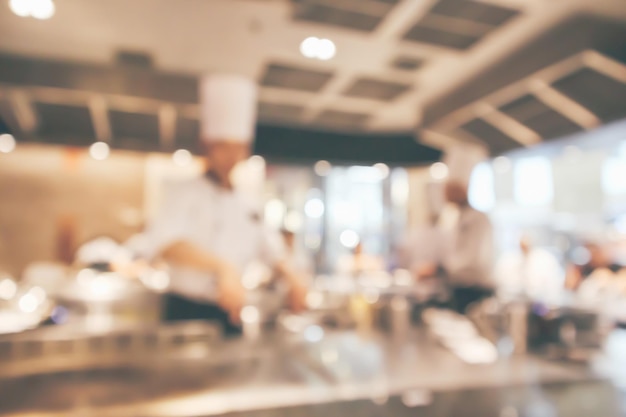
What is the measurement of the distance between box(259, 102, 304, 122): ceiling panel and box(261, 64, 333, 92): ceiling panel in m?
0.38

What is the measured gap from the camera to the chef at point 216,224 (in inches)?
57.9

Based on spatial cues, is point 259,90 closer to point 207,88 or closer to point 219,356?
point 207,88

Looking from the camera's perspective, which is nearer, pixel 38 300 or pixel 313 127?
pixel 38 300

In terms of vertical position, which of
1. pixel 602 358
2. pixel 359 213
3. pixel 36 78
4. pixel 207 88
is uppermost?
pixel 36 78

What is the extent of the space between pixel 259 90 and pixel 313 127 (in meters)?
1.03

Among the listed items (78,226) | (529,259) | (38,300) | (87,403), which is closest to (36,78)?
(38,300)

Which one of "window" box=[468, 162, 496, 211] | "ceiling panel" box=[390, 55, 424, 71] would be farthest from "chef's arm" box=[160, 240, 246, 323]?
"ceiling panel" box=[390, 55, 424, 71]

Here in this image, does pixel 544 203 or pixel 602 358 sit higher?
pixel 544 203

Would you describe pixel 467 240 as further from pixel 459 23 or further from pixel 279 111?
pixel 279 111

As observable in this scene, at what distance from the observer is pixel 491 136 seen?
9.33 feet

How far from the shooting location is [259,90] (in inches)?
120

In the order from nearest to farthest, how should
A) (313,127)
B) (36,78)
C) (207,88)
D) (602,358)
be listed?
(602,358) < (207,88) < (36,78) < (313,127)

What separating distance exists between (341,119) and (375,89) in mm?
711

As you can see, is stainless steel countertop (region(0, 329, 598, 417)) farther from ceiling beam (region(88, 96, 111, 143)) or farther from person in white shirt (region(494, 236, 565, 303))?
ceiling beam (region(88, 96, 111, 143))
